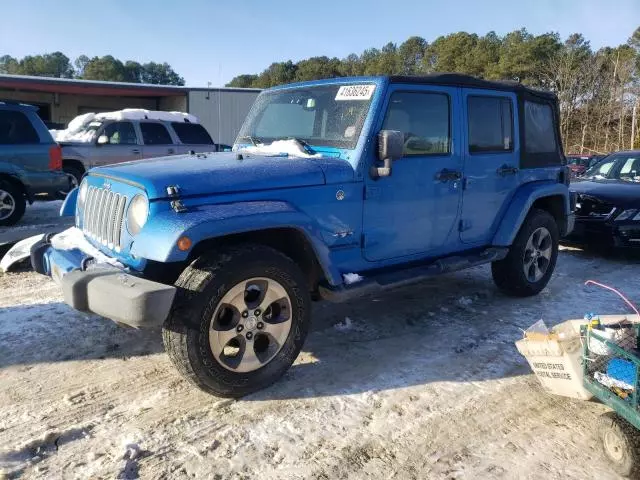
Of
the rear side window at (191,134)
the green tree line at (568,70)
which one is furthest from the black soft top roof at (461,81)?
the green tree line at (568,70)

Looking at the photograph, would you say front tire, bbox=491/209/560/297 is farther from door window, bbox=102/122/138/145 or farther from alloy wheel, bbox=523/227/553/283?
door window, bbox=102/122/138/145

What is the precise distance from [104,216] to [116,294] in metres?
0.92

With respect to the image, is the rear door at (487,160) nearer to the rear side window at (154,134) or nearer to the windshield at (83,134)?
the rear side window at (154,134)

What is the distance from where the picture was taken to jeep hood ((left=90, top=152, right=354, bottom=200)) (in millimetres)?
3201

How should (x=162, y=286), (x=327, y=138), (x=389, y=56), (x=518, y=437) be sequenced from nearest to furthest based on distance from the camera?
(x=162, y=286) < (x=518, y=437) < (x=327, y=138) < (x=389, y=56)

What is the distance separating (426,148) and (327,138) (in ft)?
2.68

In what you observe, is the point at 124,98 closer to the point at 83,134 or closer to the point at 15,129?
the point at 83,134

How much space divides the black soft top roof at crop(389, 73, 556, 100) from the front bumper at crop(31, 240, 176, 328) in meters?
2.38

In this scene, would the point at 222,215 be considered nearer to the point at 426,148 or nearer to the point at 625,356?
the point at 426,148

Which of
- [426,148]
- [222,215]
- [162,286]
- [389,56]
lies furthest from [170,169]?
[389,56]

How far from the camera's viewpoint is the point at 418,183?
4.23 metres

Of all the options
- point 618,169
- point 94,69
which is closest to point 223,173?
point 618,169

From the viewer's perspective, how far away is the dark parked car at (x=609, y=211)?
7.12 m

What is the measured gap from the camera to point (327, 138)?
409 centimetres
